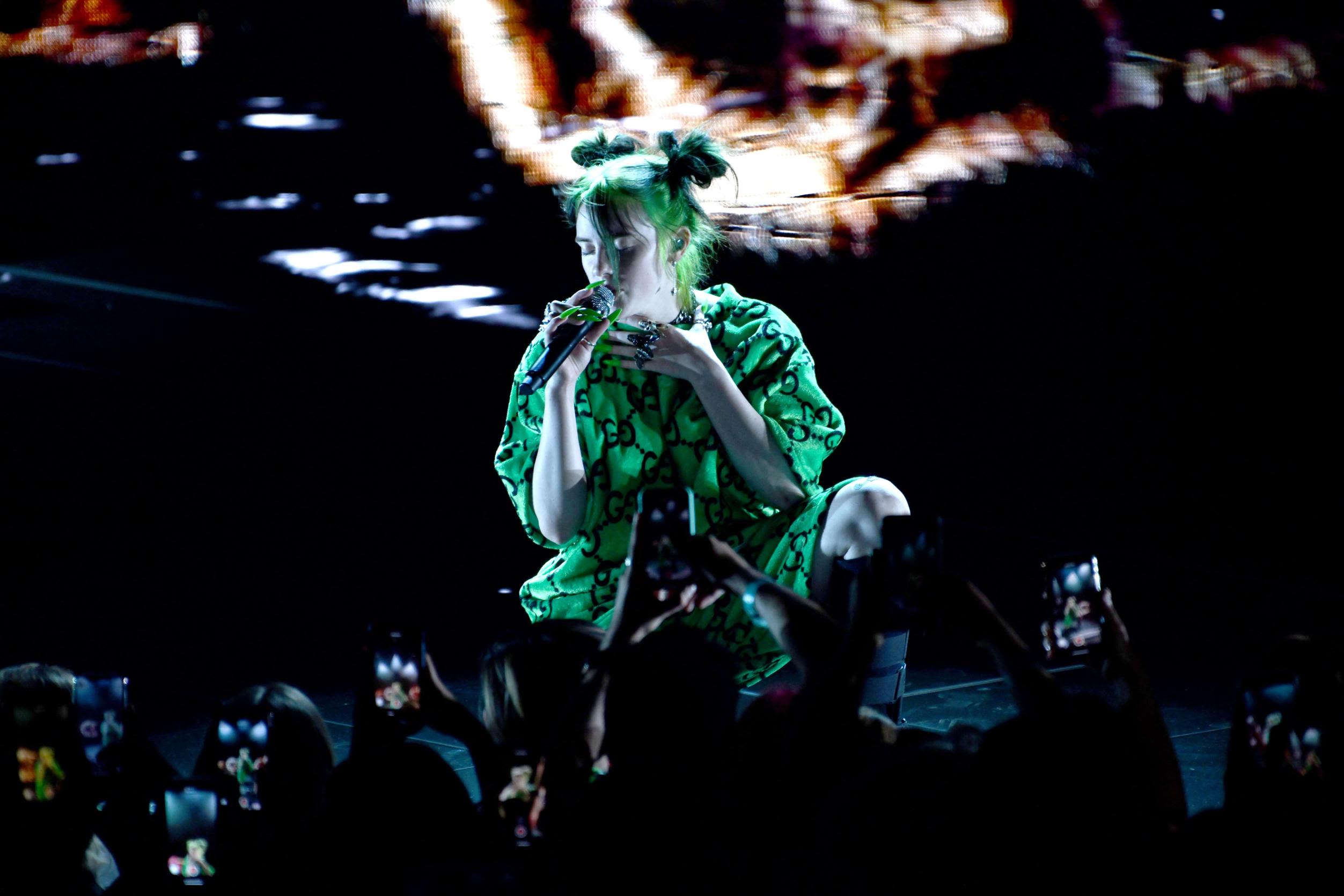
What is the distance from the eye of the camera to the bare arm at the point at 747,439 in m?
2.01

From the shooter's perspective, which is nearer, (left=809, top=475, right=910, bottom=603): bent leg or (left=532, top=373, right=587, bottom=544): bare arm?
(left=809, top=475, right=910, bottom=603): bent leg

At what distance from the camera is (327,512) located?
353cm

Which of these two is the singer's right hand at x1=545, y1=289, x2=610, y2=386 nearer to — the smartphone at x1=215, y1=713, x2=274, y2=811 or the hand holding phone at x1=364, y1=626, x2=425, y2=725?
the hand holding phone at x1=364, y1=626, x2=425, y2=725

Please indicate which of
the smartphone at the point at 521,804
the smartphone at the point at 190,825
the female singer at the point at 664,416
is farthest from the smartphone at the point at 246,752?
the female singer at the point at 664,416

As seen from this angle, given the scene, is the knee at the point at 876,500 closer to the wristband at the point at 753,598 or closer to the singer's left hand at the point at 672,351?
the singer's left hand at the point at 672,351

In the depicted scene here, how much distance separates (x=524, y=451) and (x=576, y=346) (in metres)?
0.25

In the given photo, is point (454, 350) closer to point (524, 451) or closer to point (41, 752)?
point (524, 451)

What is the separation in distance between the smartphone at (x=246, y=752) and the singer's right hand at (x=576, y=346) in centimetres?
85

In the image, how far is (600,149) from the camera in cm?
216

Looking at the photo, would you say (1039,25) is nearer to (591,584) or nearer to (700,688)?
(591,584)

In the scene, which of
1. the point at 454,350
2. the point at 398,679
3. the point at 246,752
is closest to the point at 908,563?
Result: the point at 398,679

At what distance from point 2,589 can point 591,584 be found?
1.70 metres

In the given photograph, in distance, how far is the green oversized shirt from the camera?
2068 millimetres

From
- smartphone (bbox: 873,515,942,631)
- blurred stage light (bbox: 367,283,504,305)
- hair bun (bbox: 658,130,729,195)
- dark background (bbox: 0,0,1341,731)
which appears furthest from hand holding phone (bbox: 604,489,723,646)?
blurred stage light (bbox: 367,283,504,305)
